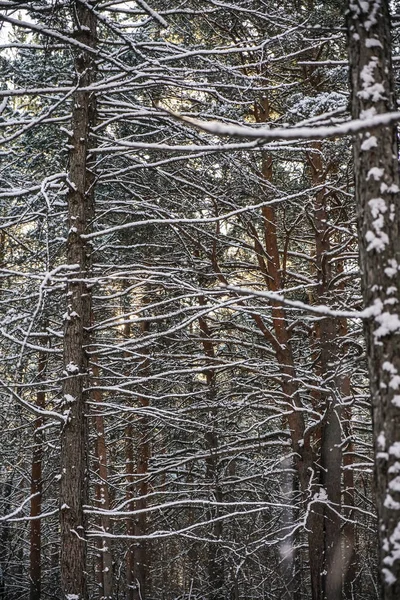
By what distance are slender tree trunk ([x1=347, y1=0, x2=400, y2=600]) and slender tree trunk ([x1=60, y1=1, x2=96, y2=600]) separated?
2903 millimetres

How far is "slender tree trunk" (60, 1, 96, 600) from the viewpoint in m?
5.19

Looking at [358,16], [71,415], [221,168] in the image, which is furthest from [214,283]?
[358,16]

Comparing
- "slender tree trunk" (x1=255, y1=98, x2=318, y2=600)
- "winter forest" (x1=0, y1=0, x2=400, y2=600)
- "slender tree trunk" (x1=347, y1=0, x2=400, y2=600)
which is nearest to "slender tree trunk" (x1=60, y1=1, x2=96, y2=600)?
"winter forest" (x1=0, y1=0, x2=400, y2=600)

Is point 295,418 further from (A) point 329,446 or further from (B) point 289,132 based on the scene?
(B) point 289,132

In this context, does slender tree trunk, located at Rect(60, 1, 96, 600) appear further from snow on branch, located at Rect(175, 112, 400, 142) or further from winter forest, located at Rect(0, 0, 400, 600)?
snow on branch, located at Rect(175, 112, 400, 142)

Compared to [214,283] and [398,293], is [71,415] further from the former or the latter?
[214,283]

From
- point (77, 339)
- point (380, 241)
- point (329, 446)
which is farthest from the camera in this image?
point (329, 446)

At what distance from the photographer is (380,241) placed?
297 centimetres

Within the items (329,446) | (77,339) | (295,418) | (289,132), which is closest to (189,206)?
→ (77,339)

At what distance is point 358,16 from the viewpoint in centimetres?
310

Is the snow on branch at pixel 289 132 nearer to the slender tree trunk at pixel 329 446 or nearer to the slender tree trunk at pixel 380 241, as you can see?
the slender tree trunk at pixel 380 241

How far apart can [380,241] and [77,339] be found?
3.53 metres

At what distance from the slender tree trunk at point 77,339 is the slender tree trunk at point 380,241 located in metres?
2.90

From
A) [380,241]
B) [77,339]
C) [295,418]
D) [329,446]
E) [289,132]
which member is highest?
[289,132]
